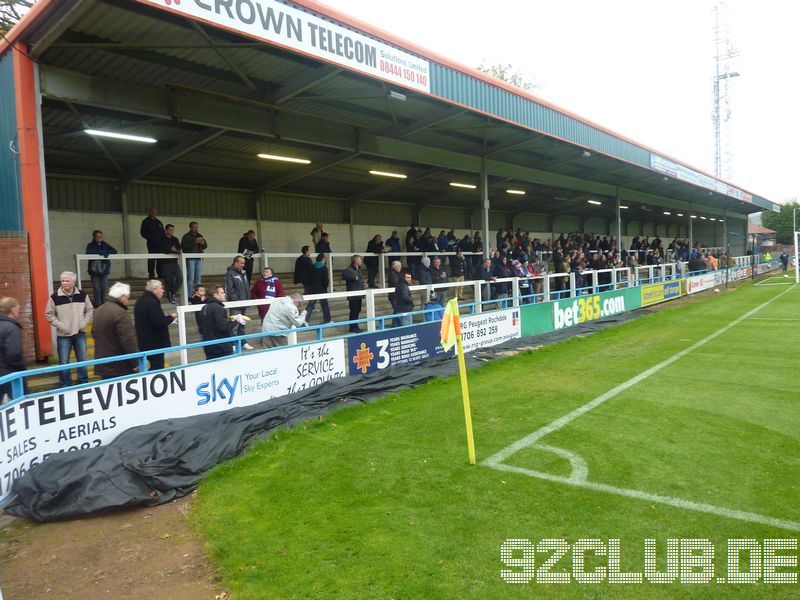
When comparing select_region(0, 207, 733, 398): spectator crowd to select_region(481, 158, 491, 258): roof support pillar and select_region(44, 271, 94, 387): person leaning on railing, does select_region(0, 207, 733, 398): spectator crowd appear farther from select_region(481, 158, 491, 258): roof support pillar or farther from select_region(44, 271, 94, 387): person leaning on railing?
select_region(481, 158, 491, 258): roof support pillar

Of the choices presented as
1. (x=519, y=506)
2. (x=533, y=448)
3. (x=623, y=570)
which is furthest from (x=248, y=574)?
(x=533, y=448)

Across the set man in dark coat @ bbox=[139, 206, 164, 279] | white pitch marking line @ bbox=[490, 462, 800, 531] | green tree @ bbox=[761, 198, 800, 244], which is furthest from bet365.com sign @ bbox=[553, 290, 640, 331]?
green tree @ bbox=[761, 198, 800, 244]

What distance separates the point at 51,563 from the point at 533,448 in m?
4.63

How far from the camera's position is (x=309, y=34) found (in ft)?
28.5

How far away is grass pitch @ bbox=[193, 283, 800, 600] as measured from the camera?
3.66 m

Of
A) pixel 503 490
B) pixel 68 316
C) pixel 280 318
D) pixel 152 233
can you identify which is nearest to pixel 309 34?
pixel 280 318

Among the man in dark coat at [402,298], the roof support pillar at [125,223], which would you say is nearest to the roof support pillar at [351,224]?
the roof support pillar at [125,223]

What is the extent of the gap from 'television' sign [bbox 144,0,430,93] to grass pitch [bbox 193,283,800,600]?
5853 millimetres

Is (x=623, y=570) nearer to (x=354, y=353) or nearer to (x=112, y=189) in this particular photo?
(x=354, y=353)

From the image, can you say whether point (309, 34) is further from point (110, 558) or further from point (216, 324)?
point (110, 558)

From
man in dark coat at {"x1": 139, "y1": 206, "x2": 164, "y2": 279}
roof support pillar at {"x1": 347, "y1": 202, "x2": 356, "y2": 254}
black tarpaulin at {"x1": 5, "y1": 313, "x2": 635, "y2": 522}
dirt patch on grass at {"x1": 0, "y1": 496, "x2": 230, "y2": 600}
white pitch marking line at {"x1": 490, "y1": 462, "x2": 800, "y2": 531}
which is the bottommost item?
dirt patch on grass at {"x1": 0, "y1": 496, "x2": 230, "y2": 600}

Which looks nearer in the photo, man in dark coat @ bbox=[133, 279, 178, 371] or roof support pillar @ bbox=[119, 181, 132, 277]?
man in dark coat @ bbox=[133, 279, 178, 371]

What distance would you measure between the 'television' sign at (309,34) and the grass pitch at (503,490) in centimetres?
585

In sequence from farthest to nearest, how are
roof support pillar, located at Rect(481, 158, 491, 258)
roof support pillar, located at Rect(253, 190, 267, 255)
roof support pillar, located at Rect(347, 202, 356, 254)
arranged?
roof support pillar, located at Rect(347, 202, 356, 254)
roof support pillar, located at Rect(253, 190, 267, 255)
roof support pillar, located at Rect(481, 158, 491, 258)
